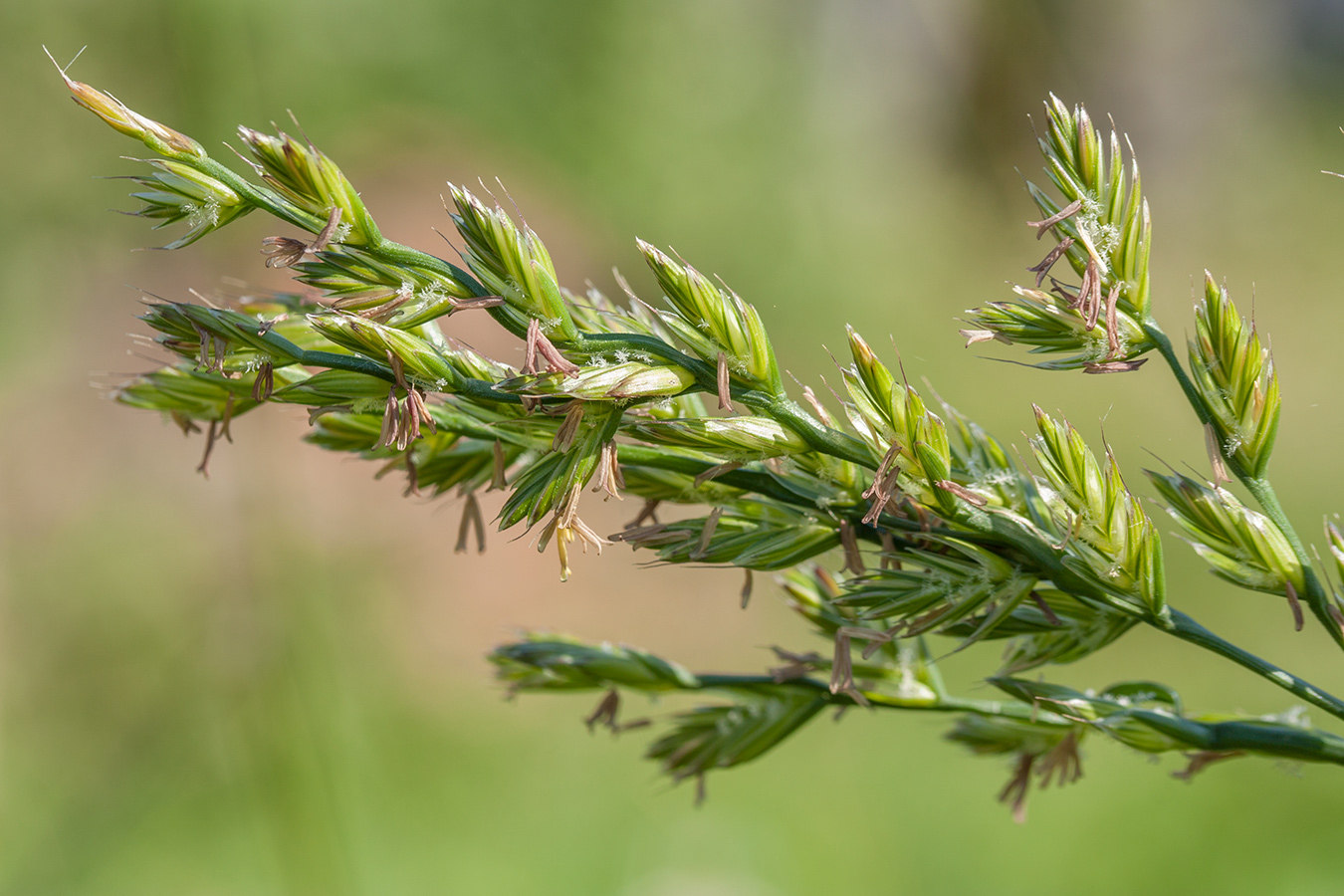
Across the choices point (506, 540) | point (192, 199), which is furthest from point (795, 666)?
point (506, 540)

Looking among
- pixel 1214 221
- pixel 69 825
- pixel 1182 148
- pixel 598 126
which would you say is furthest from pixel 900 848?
pixel 1182 148

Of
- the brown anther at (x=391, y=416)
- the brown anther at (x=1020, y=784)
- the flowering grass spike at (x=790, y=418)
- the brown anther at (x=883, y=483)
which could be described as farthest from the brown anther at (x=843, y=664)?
the brown anther at (x=391, y=416)

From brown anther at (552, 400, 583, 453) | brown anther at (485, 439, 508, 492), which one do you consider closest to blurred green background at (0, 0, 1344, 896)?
brown anther at (485, 439, 508, 492)

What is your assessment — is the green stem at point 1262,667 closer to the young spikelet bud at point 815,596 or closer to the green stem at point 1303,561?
the green stem at point 1303,561

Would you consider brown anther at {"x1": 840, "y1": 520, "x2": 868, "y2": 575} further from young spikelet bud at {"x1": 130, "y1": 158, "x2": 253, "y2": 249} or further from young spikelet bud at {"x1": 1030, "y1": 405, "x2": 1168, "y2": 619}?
young spikelet bud at {"x1": 130, "y1": 158, "x2": 253, "y2": 249}

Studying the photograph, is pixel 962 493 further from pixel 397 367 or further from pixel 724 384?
pixel 397 367

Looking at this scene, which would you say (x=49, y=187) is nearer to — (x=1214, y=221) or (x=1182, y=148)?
(x=1214, y=221)
